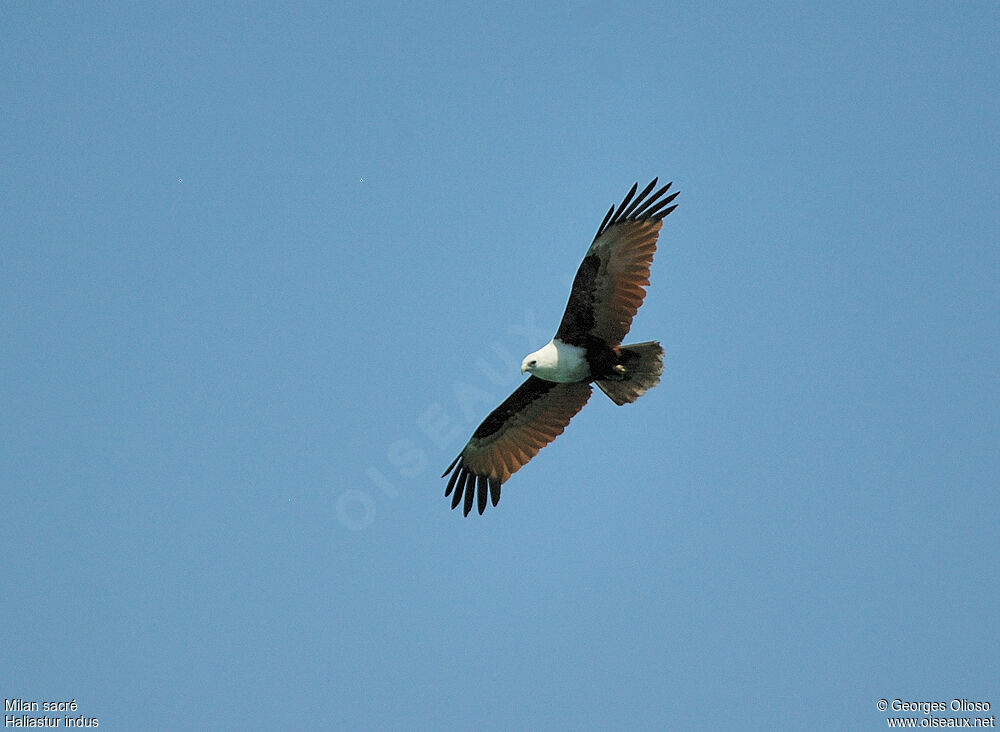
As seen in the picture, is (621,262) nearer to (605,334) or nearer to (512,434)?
(605,334)

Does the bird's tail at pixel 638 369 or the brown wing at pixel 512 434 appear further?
the brown wing at pixel 512 434

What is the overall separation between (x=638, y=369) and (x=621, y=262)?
1.30 metres

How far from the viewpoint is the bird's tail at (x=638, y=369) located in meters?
14.0

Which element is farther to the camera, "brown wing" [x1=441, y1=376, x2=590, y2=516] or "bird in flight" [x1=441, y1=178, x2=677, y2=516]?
"brown wing" [x1=441, y1=376, x2=590, y2=516]

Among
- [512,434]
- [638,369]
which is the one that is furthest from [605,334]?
[512,434]

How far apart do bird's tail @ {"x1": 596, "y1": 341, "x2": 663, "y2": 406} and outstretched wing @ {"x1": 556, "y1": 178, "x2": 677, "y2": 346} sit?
33 centimetres

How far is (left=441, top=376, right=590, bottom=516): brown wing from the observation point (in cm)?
1505

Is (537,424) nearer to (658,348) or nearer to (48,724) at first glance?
(658,348)

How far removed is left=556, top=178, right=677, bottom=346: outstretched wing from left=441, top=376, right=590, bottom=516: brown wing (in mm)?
1336

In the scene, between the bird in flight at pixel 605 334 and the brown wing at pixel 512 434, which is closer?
the bird in flight at pixel 605 334

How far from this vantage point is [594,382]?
47.6 ft

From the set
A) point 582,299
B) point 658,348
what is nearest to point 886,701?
point 658,348

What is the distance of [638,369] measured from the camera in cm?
1408

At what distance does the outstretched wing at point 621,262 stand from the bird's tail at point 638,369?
33 centimetres
